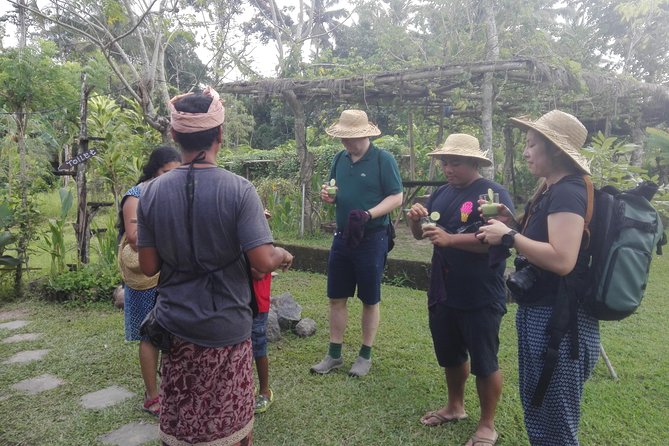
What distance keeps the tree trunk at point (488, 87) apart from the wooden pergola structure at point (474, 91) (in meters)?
0.18

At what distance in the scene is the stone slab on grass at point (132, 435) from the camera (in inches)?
101

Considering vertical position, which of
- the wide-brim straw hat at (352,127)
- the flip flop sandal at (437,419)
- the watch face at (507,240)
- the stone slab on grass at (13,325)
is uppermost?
the wide-brim straw hat at (352,127)

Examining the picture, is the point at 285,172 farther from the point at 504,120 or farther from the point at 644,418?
the point at 644,418

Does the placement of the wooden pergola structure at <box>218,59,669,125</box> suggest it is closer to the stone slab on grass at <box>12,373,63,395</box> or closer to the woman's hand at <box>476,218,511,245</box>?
the woman's hand at <box>476,218,511,245</box>

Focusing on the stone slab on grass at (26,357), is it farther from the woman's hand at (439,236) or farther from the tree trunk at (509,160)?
the tree trunk at (509,160)

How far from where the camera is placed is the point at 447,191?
2654mm

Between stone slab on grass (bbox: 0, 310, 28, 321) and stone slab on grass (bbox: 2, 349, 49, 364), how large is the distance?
1161 millimetres

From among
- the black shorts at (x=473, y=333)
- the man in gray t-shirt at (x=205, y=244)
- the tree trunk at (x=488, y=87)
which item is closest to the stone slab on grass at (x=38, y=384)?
the man in gray t-shirt at (x=205, y=244)

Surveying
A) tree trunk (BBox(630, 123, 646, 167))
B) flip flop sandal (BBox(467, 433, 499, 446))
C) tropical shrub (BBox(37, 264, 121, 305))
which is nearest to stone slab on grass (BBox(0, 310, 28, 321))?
tropical shrub (BBox(37, 264, 121, 305))

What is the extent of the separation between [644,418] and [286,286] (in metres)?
3.85

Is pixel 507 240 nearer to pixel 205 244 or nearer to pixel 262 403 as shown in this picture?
pixel 205 244

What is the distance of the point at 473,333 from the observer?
242cm

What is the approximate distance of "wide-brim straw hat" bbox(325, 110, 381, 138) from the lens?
324 centimetres

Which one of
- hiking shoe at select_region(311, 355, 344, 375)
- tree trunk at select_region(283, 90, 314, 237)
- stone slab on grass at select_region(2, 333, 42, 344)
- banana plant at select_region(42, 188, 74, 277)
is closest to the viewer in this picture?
hiking shoe at select_region(311, 355, 344, 375)
